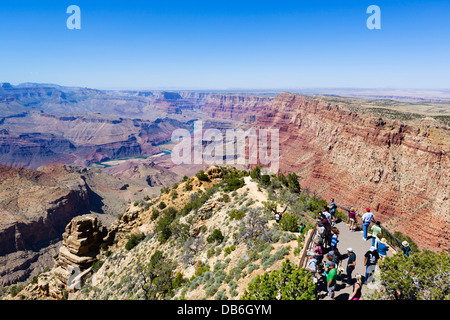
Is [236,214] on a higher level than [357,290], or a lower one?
lower

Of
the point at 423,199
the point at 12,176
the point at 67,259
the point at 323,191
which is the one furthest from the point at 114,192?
the point at 423,199

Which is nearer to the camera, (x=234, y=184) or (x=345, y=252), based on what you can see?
(x=345, y=252)

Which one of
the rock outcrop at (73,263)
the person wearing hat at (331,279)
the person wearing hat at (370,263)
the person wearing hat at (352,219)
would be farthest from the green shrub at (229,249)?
the rock outcrop at (73,263)

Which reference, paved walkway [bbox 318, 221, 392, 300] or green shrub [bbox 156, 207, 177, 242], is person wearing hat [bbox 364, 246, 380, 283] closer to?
paved walkway [bbox 318, 221, 392, 300]

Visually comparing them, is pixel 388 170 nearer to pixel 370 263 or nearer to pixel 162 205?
pixel 162 205

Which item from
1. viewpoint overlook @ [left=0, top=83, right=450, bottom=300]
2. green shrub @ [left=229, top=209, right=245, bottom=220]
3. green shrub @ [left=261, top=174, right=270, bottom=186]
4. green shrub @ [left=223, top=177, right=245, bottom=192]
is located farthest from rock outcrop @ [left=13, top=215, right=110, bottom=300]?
green shrub @ [left=261, top=174, right=270, bottom=186]

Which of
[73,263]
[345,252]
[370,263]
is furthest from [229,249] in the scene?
[73,263]

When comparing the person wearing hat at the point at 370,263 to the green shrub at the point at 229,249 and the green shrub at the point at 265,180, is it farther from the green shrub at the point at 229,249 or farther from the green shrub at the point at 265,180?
the green shrub at the point at 265,180

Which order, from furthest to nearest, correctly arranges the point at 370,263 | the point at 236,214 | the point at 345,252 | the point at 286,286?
1. the point at 236,214
2. the point at 345,252
3. the point at 370,263
4. the point at 286,286
